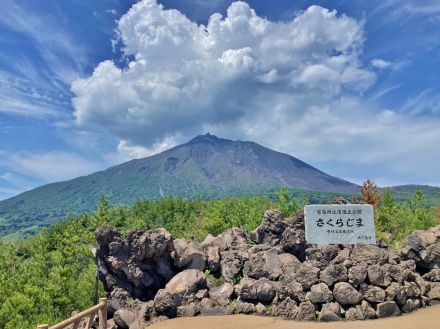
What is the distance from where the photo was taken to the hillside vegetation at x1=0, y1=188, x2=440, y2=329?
1479 centimetres

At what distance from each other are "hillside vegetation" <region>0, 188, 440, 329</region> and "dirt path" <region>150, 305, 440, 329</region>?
15.4ft

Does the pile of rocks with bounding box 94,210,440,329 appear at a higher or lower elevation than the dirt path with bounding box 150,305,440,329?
higher

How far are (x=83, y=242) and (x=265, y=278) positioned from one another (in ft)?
63.6

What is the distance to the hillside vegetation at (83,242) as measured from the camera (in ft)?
48.5

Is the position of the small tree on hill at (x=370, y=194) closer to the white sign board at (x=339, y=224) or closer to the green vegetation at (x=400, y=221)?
the green vegetation at (x=400, y=221)

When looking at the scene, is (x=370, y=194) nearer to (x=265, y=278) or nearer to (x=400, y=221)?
(x=400, y=221)

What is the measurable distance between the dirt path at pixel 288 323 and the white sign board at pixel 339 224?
3.31 m

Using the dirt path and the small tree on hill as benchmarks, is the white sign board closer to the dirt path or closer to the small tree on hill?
the dirt path

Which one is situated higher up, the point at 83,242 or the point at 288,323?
the point at 83,242

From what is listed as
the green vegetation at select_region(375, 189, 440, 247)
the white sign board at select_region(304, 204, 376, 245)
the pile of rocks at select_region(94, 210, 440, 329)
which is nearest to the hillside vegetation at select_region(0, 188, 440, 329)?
the green vegetation at select_region(375, 189, 440, 247)

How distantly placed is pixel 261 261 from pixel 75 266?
1026 cm

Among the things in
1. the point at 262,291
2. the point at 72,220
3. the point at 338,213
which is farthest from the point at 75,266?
the point at 72,220

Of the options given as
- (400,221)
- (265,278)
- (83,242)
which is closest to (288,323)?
(265,278)

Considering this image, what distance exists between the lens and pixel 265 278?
1403 cm
